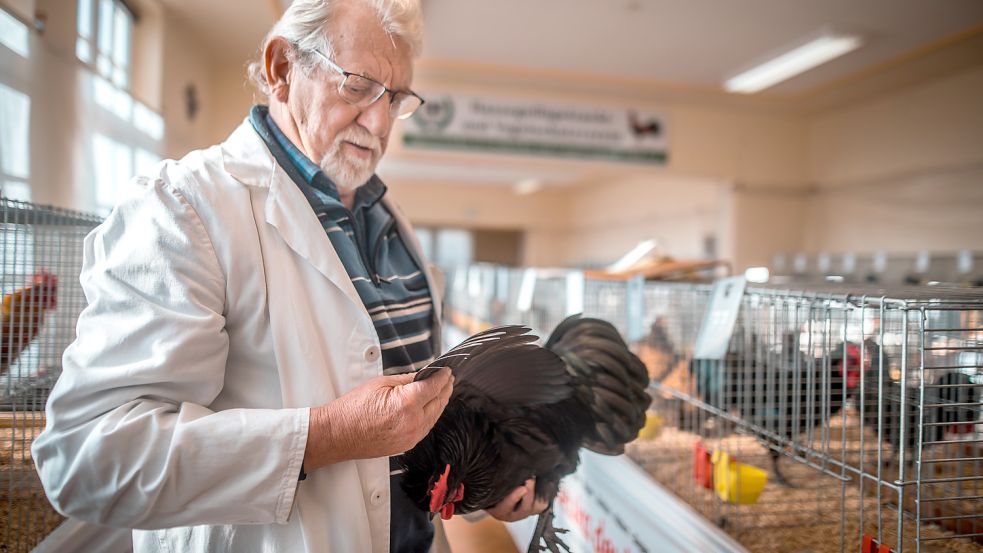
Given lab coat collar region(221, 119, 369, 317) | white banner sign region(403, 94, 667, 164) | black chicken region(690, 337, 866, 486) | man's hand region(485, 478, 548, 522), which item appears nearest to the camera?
lab coat collar region(221, 119, 369, 317)

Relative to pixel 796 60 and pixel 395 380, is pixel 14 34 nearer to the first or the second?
pixel 395 380

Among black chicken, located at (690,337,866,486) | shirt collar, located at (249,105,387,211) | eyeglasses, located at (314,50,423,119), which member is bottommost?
black chicken, located at (690,337,866,486)

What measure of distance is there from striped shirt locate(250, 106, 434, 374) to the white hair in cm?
15

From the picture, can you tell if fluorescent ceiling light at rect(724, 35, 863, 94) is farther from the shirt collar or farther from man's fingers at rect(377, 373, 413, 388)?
man's fingers at rect(377, 373, 413, 388)

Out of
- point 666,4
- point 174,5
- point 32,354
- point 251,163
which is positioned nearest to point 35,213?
point 32,354

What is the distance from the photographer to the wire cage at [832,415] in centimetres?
99

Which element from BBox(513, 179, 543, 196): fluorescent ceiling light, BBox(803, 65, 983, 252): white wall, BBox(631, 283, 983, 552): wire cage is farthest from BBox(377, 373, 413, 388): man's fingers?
BBox(513, 179, 543, 196): fluorescent ceiling light

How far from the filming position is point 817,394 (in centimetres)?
146

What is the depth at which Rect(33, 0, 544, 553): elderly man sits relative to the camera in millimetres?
811

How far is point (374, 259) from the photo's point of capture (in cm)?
125

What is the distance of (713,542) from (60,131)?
113 inches

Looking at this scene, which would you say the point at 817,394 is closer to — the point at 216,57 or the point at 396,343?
the point at 396,343

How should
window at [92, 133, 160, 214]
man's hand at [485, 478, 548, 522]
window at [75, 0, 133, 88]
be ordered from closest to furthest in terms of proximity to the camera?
1. man's hand at [485, 478, 548, 522]
2. window at [75, 0, 133, 88]
3. window at [92, 133, 160, 214]

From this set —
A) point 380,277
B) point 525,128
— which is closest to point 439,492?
point 380,277
